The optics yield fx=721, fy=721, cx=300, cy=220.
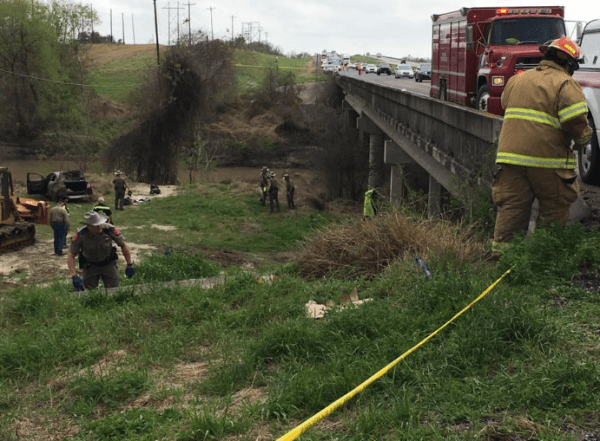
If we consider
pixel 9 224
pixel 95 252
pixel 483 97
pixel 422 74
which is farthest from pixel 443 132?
pixel 422 74

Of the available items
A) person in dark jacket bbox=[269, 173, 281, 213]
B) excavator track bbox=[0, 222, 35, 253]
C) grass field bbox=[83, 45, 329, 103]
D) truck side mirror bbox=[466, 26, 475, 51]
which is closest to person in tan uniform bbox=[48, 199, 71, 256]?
excavator track bbox=[0, 222, 35, 253]

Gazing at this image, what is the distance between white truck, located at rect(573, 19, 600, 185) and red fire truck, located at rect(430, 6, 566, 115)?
3917 mm

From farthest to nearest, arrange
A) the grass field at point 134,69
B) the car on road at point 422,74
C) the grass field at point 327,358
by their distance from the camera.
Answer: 1. the grass field at point 134,69
2. the car on road at point 422,74
3. the grass field at point 327,358

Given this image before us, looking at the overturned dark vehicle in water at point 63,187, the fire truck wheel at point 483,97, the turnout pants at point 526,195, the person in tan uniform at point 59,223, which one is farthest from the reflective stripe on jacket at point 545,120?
the overturned dark vehicle in water at point 63,187

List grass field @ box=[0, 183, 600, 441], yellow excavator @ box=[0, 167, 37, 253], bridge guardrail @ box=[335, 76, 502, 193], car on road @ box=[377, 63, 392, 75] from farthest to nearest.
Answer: car on road @ box=[377, 63, 392, 75] → yellow excavator @ box=[0, 167, 37, 253] → bridge guardrail @ box=[335, 76, 502, 193] → grass field @ box=[0, 183, 600, 441]

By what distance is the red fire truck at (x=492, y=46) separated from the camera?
48.9 ft

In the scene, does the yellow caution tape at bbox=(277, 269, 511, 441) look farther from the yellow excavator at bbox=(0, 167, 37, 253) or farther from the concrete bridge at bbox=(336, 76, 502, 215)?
the yellow excavator at bbox=(0, 167, 37, 253)

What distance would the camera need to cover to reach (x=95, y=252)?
31.7 ft

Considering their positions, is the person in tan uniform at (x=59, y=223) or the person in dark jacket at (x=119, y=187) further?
the person in dark jacket at (x=119, y=187)

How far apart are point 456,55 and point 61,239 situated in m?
11.4

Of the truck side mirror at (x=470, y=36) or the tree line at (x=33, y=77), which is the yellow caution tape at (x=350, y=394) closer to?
the truck side mirror at (x=470, y=36)

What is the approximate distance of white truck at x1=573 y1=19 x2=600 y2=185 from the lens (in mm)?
9578

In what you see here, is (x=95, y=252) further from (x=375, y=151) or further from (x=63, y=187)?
(x=375, y=151)

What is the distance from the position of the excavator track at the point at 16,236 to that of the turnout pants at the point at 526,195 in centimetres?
1534
